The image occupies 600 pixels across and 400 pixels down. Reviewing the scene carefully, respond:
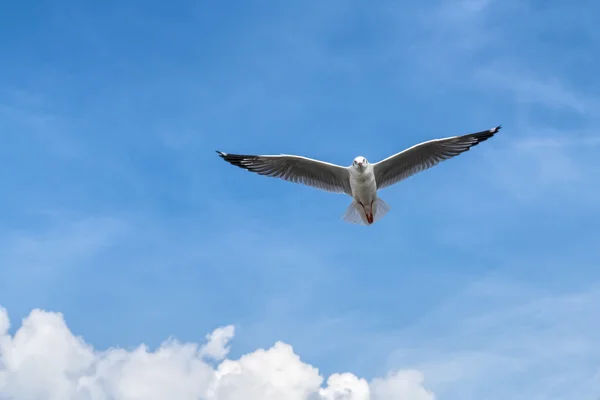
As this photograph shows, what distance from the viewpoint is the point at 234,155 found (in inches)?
673

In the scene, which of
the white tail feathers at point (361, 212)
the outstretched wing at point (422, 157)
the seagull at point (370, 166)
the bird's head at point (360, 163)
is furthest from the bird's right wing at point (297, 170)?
the outstretched wing at point (422, 157)

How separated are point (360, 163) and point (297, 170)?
168 cm

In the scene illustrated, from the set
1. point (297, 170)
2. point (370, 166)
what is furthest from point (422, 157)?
point (297, 170)

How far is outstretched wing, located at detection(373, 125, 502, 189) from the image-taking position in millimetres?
16625

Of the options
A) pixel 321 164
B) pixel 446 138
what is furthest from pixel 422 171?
pixel 321 164

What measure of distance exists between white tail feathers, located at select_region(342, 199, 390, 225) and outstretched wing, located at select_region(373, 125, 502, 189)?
0.47 m

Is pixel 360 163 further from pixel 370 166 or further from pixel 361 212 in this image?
pixel 361 212

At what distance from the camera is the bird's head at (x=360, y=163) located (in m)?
16.0

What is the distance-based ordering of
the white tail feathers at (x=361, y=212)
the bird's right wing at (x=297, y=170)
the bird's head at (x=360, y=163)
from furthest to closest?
1. the white tail feathers at (x=361, y=212)
2. the bird's right wing at (x=297, y=170)
3. the bird's head at (x=360, y=163)

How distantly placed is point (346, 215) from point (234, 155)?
9.06 ft

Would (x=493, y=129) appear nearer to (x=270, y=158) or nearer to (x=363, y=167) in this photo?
(x=363, y=167)

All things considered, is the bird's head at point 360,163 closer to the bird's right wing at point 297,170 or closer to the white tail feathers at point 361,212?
the bird's right wing at point 297,170

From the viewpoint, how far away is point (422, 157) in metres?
16.9

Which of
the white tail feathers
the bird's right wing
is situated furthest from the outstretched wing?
the bird's right wing
